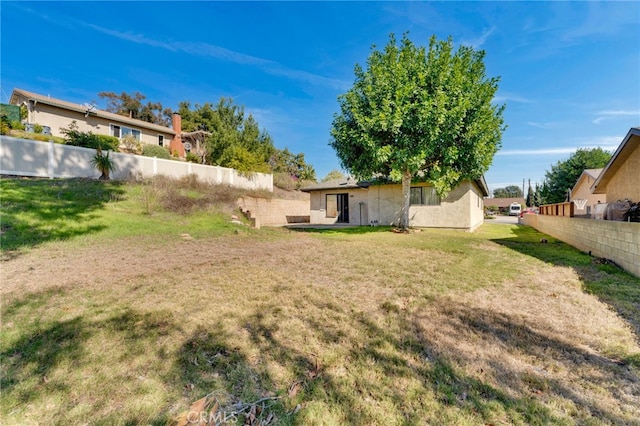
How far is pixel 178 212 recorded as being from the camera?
1116cm

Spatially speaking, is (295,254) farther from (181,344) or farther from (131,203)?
(131,203)

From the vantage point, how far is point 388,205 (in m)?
16.6

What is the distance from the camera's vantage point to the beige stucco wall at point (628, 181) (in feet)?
26.2

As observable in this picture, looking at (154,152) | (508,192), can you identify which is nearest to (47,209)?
(154,152)

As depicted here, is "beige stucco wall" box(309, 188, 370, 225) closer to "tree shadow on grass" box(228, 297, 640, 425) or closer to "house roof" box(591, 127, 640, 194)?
"house roof" box(591, 127, 640, 194)

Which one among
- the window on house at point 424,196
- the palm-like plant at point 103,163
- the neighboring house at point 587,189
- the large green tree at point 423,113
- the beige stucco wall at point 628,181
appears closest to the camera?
the beige stucco wall at point 628,181

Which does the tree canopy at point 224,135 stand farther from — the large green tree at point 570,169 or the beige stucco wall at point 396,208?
the large green tree at point 570,169

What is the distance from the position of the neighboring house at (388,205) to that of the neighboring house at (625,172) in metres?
5.55

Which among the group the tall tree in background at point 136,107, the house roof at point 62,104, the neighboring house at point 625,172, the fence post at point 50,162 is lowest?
the neighboring house at point 625,172

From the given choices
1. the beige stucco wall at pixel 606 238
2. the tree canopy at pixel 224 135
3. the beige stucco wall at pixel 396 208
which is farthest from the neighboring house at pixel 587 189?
the tree canopy at pixel 224 135

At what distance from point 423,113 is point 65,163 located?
1599 cm

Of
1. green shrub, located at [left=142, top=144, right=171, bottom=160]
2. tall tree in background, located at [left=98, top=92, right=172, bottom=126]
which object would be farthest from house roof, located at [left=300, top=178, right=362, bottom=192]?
tall tree in background, located at [left=98, top=92, right=172, bottom=126]

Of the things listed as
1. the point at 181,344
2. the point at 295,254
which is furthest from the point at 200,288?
the point at 295,254

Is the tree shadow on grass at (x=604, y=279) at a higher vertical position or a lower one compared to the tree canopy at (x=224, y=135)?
lower
